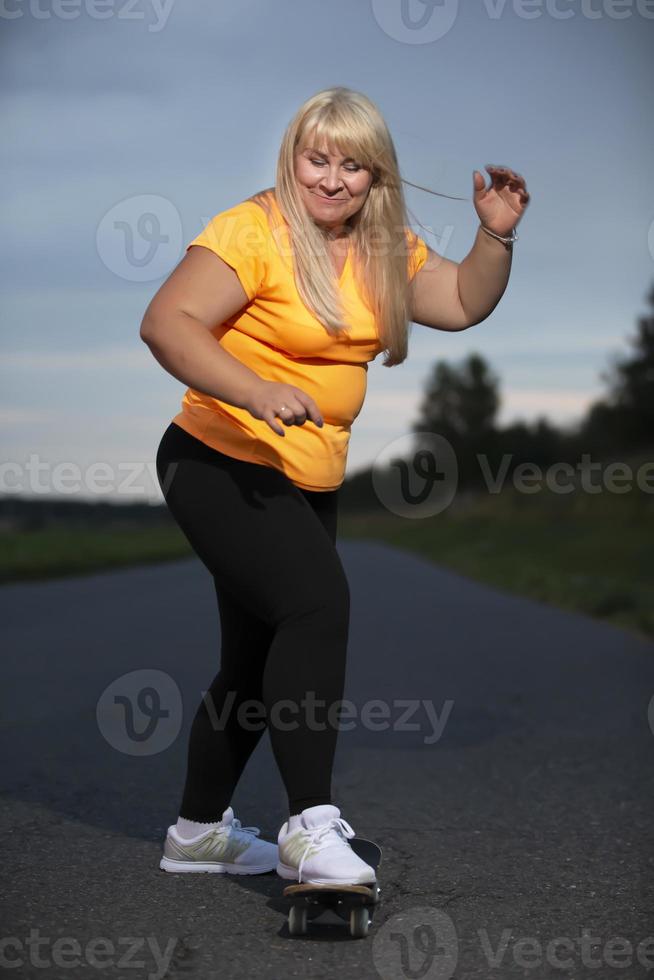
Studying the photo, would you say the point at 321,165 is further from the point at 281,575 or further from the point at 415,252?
the point at 281,575

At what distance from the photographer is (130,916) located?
3059mm

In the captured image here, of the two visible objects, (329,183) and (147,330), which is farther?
(329,183)

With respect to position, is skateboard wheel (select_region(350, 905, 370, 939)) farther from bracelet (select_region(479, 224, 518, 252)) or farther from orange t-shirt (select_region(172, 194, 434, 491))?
bracelet (select_region(479, 224, 518, 252))

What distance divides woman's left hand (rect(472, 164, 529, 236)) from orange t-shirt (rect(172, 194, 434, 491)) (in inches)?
14.3

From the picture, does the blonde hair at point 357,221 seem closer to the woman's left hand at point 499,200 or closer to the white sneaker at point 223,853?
the woman's left hand at point 499,200

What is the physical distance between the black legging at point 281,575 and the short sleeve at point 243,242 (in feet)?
1.37

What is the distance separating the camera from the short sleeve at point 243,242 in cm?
298

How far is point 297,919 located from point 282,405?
109 cm

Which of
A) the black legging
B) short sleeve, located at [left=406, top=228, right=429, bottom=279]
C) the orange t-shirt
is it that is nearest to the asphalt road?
the black legging

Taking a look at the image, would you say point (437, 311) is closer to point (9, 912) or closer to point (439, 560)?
point (9, 912)

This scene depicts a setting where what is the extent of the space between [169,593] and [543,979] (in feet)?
38.6

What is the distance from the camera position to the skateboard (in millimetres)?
2826

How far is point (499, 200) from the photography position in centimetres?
327

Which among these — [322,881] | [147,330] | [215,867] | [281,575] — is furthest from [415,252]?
[215,867]
